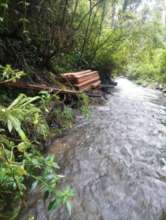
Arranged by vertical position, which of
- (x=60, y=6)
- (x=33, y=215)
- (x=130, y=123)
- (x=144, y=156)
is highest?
(x=60, y=6)

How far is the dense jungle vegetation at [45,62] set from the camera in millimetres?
1459

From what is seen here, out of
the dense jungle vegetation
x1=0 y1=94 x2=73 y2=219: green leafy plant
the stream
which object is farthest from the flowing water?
x1=0 y1=94 x2=73 y2=219: green leafy plant

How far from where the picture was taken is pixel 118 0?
7750 mm

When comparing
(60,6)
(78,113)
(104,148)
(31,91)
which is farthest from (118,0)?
(104,148)

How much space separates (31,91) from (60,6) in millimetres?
2343

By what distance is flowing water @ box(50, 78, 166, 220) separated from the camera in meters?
2.27

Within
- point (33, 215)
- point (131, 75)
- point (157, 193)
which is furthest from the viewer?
point (131, 75)

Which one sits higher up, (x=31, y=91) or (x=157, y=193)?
(x=31, y=91)

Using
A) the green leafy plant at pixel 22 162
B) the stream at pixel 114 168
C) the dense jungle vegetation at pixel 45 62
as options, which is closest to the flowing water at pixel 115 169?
the stream at pixel 114 168

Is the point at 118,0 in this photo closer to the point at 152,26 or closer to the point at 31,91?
the point at 152,26

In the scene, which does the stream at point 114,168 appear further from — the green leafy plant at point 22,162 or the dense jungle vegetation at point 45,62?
the green leafy plant at point 22,162

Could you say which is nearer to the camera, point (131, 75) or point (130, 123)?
point (130, 123)

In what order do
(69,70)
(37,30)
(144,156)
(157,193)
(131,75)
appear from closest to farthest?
(157,193), (144,156), (37,30), (69,70), (131,75)

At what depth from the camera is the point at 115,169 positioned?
3.00 metres
